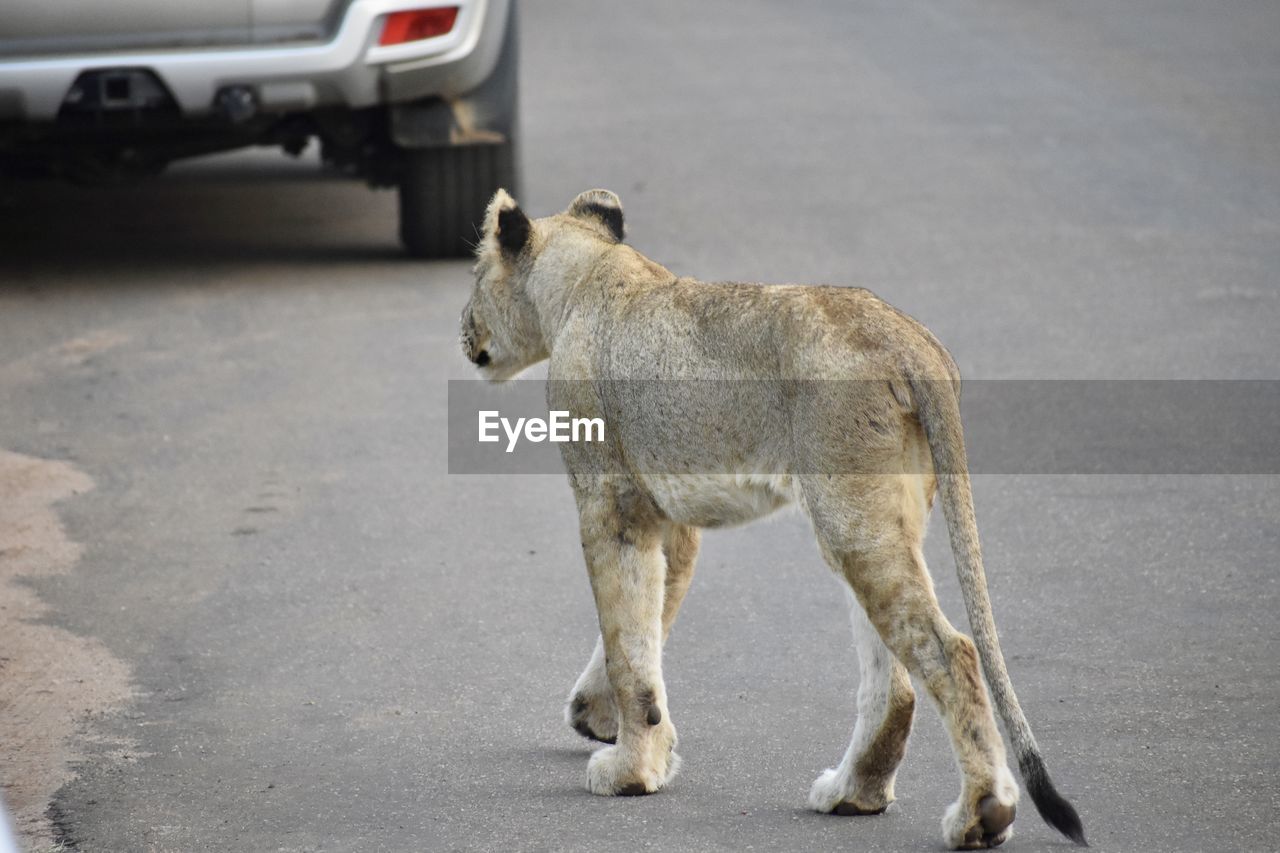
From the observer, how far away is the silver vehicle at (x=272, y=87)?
30.4 feet

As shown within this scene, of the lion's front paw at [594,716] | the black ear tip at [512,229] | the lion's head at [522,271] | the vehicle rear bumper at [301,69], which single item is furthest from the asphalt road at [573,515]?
the black ear tip at [512,229]

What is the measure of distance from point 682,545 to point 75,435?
3.73 m

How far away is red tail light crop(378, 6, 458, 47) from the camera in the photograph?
31.3 feet

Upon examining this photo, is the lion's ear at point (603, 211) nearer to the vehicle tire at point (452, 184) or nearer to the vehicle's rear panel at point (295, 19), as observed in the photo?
the vehicle's rear panel at point (295, 19)

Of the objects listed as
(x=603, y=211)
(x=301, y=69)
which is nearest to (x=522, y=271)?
(x=603, y=211)

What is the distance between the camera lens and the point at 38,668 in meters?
5.71

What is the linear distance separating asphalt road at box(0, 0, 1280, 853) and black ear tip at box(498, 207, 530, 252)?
1.24 meters

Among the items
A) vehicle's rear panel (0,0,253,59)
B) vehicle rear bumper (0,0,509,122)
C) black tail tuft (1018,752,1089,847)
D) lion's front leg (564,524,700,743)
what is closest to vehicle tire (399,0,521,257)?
vehicle rear bumper (0,0,509,122)

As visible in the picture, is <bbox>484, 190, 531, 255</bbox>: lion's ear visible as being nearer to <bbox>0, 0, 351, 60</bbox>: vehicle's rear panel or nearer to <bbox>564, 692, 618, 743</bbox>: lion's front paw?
<bbox>564, 692, 618, 743</bbox>: lion's front paw

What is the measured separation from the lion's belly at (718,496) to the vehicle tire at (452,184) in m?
5.63

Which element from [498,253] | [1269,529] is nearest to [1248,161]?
[1269,529]

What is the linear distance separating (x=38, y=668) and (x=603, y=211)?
213 centimetres

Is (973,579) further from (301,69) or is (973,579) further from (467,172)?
(467,172)

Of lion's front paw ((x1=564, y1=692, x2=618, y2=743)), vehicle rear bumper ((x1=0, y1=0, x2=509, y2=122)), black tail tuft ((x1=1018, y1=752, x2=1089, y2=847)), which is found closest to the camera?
black tail tuft ((x1=1018, y1=752, x2=1089, y2=847))
